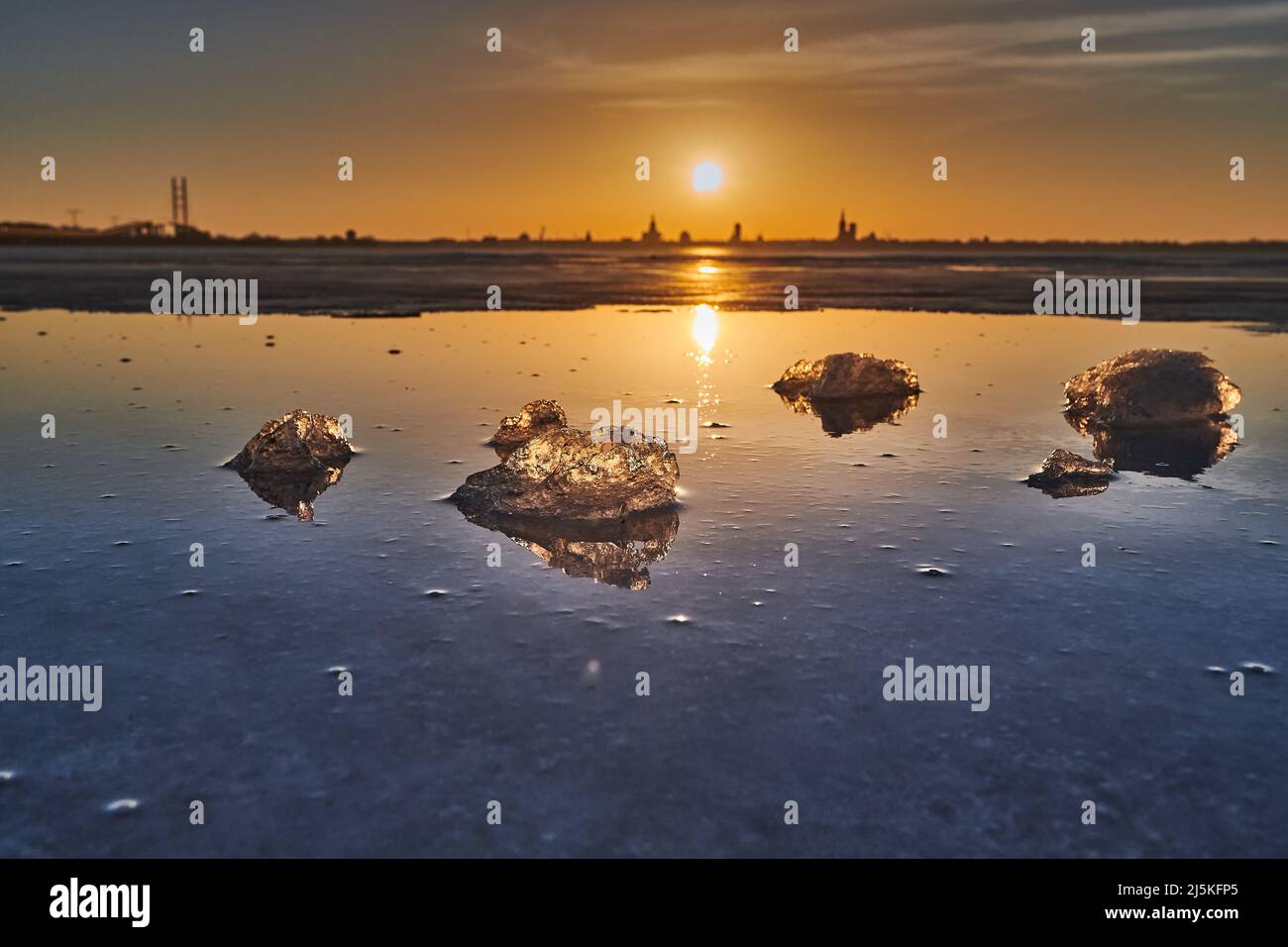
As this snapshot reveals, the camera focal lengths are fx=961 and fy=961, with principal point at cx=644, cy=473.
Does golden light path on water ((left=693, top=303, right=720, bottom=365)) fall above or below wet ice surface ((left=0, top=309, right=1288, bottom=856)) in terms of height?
above

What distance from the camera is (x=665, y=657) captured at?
431cm

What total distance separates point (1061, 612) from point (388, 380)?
383 inches

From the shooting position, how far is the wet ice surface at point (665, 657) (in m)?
3.11

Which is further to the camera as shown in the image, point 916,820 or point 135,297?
point 135,297

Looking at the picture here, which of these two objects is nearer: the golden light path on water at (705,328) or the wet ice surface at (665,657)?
the wet ice surface at (665,657)

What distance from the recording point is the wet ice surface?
3111 millimetres

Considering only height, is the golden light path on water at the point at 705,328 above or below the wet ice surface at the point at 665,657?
above

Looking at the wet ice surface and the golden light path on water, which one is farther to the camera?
the golden light path on water

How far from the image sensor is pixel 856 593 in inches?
202
